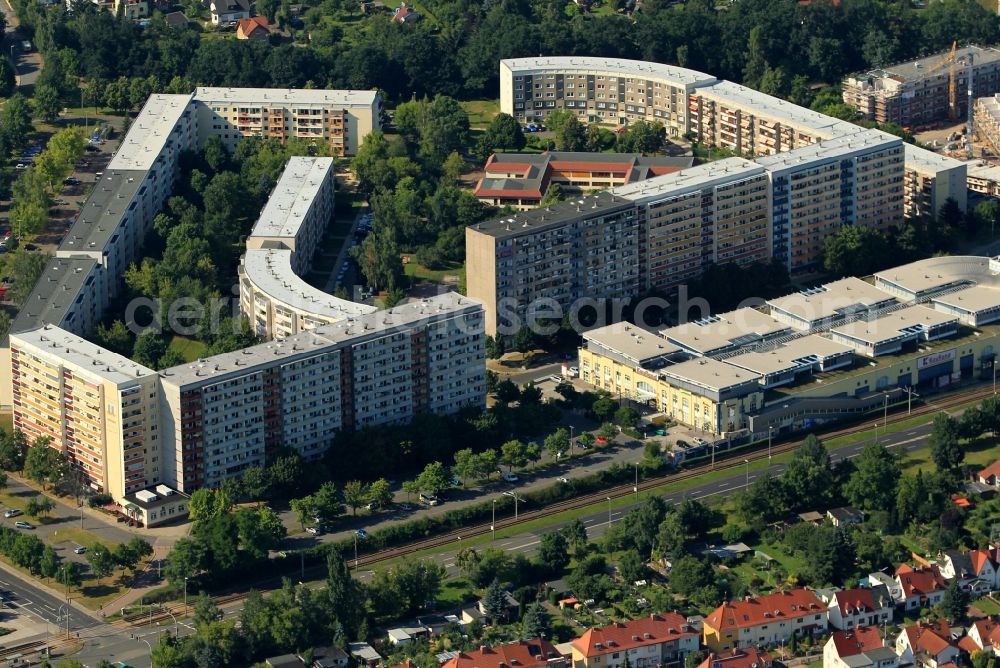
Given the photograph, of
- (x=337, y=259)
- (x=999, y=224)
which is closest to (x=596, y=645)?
(x=337, y=259)

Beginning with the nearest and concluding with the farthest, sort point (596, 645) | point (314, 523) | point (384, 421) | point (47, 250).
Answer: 1. point (596, 645)
2. point (314, 523)
3. point (384, 421)
4. point (47, 250)

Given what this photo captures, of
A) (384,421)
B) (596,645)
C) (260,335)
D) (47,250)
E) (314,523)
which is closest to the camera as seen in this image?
(596,645)

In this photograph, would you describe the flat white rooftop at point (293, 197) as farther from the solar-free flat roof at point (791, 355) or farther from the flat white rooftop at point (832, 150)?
the solar-free flat roof at point (791, 355)

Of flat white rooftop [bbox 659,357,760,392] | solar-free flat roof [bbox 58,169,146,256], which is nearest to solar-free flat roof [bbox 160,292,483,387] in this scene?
flat white rooftop [bbox 659,357,760,392]

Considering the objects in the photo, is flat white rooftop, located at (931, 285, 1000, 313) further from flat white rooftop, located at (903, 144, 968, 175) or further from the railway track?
flat white rooftop, located at (903, 144, 968, 175)

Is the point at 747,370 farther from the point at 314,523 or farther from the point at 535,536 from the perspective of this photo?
the point at 314,523

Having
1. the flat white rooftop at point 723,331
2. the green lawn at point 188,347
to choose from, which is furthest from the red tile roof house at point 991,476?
the green lawn at point 188,347

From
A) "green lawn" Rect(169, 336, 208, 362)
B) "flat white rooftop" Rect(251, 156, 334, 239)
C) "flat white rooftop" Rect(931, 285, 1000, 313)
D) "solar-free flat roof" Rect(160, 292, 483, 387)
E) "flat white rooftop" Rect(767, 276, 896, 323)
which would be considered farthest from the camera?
"flat white rooftop" Rect(251, 156, 334, 239)
